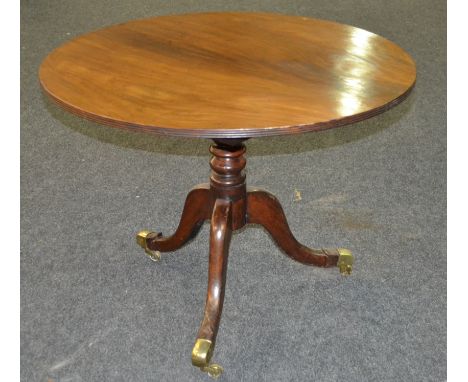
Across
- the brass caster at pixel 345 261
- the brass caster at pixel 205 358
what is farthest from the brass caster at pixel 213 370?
the brass caster at pixel 345 261

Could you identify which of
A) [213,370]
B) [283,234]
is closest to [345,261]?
[283,234]

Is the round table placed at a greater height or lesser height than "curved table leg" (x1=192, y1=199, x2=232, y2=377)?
greater

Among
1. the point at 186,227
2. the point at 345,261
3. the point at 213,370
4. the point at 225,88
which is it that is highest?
the point at 225,88

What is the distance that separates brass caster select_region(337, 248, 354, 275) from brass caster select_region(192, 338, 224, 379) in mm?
490

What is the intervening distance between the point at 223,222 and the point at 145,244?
1.25 ft

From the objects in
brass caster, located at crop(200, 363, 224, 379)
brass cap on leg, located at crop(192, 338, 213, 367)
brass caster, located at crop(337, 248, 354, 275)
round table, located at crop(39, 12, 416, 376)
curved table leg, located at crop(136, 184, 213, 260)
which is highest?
round table, located at crop(39, 12, 416, 376)

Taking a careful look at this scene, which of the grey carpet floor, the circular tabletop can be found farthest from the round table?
the grey carpet floor

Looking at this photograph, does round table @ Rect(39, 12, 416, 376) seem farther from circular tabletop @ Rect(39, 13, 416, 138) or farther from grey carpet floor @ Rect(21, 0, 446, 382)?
grey carpet floor @ Rect(21, 0, 446, 382)

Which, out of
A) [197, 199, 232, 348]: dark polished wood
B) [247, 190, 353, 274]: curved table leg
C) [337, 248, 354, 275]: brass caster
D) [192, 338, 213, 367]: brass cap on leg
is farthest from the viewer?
[337, 248, 354, 275]: brass caster

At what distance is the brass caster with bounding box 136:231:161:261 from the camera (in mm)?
1657

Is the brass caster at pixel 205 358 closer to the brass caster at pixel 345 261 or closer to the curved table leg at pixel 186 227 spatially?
the curved table leg at pixel 186 227

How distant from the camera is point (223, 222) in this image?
1378 millimetres

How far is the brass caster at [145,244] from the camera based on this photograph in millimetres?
1657

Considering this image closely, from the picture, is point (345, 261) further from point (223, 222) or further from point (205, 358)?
point (205, 358)
